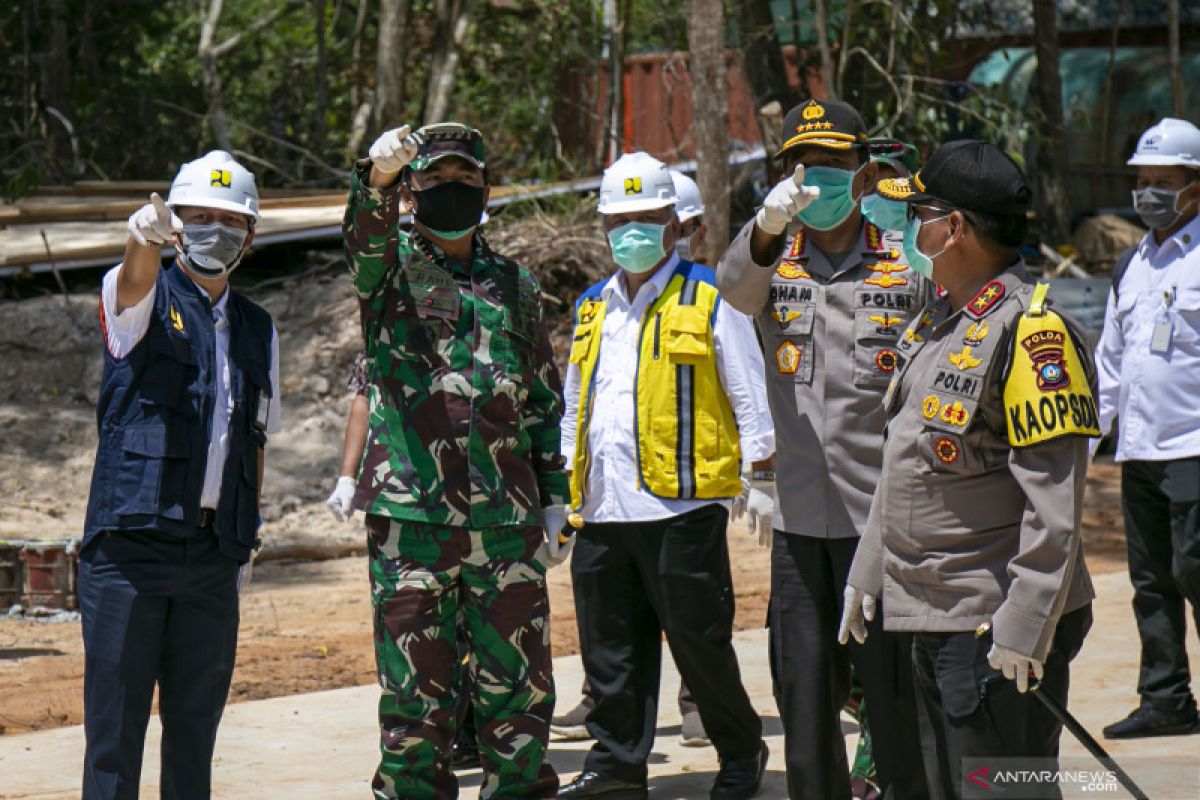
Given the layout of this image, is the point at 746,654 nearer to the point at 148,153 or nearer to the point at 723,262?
the point at 723,262

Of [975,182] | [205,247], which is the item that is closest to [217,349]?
[205,247]

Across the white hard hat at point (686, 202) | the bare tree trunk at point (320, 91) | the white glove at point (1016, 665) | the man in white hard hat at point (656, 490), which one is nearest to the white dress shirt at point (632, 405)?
the man in white hard hat at point (656, 490)

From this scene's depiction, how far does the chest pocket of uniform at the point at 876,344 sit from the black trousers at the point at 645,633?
1128mm

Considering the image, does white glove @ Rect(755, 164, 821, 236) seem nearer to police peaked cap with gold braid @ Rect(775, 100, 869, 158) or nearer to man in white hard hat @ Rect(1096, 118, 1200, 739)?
police peaked cap with gold braid @ Rect(775, 100, 869, 158)

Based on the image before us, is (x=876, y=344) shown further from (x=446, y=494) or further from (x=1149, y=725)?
(x=1149, y=725)

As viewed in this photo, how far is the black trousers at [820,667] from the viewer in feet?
15.5

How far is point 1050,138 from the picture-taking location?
16.8m

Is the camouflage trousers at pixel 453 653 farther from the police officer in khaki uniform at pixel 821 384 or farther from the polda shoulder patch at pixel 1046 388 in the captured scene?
the polda shoulder patch at pixel 1046 388

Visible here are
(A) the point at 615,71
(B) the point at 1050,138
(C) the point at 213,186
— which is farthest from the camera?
(A) the point at 615,71

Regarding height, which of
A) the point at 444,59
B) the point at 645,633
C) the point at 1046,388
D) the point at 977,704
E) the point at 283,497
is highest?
the point at 444,59

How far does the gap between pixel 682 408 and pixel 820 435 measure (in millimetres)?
994

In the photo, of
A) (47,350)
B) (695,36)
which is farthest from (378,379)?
(47,350)

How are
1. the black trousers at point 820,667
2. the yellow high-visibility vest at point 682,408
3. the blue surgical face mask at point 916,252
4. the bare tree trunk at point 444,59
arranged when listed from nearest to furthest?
the blue surgical face mask at point 916,252
the black trousers at point 820,667
the yellow high-visibility vest at point 682,408
the bare tree trunk at point 444,59

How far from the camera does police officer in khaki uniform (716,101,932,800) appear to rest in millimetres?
4941
